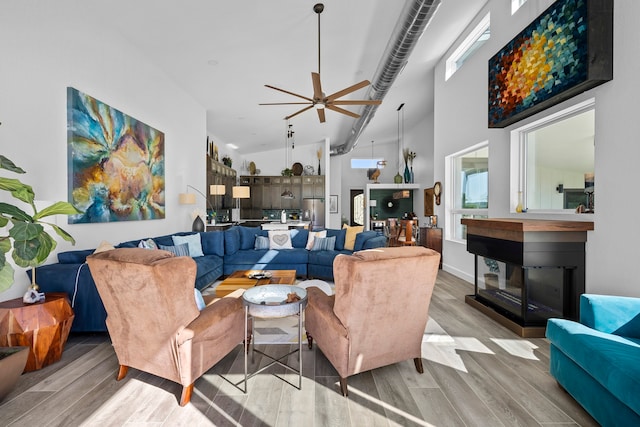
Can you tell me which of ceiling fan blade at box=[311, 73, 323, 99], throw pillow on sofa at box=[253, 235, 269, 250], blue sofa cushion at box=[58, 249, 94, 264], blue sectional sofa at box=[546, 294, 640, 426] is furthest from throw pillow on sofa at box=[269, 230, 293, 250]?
blue sectional sofa at box=[546, 294, 640, 426]

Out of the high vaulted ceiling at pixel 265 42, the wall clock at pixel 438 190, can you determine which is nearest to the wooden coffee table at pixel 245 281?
the high vaulted ceiling at pixel 265 42

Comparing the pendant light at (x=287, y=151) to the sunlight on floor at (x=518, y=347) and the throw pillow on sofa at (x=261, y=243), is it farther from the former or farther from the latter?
the sunlight on floor at (x=518, y=347)

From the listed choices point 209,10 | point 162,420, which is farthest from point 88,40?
point 162,420

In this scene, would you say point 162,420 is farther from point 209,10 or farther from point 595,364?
point 209,10

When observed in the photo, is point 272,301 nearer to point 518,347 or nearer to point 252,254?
point 518,347

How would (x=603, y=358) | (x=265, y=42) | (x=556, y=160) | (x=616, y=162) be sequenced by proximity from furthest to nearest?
(x=265, y=42) < (x=556, y=160) < (x=616, y=162) < (x=603, y=358)

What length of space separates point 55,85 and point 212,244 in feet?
9.35

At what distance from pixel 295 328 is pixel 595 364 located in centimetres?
231

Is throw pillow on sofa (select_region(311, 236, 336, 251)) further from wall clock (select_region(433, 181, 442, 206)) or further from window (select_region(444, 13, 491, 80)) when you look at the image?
window (select_region(444, 13, 491, 80))

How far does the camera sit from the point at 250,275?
12.5ft

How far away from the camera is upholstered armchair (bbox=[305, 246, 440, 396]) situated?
1866 millimetres

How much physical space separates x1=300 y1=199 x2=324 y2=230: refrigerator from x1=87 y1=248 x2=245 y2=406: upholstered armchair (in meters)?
7.87

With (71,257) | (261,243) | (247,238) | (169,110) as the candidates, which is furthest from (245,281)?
(169,110)

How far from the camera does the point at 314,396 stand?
6.40 feet
